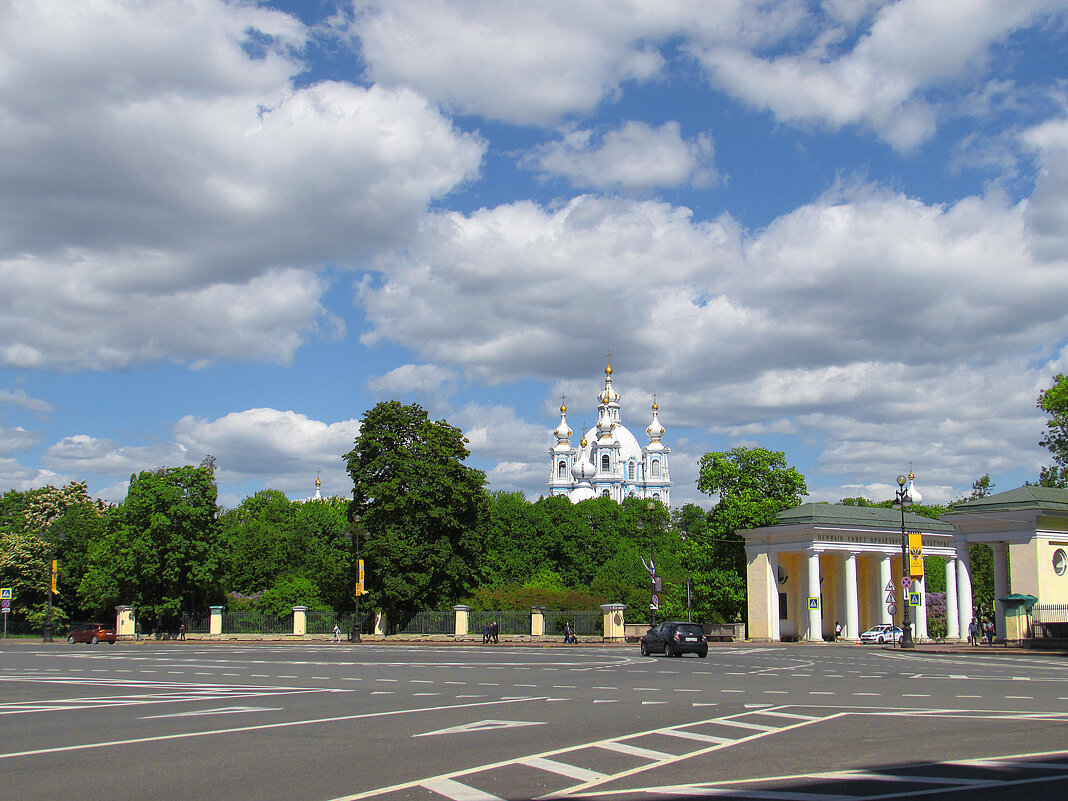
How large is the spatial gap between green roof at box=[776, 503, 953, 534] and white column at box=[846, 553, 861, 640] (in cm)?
233

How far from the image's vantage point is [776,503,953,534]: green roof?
5991 cm

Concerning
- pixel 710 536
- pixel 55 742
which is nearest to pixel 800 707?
pixel 55 742

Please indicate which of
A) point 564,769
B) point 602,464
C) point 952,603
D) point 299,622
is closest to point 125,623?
point 299,622

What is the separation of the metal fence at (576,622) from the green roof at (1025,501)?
20909mm

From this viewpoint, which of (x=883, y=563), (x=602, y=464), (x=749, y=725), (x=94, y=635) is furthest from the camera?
(x=602, y=464)

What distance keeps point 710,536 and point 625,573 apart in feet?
129

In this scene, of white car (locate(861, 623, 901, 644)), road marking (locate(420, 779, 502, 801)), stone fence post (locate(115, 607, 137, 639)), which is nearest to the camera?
road marking (locate(420, 779, 502, 801))

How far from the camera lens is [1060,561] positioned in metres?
51.6

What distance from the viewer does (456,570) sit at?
61.0m

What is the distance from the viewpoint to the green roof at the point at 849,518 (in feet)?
197

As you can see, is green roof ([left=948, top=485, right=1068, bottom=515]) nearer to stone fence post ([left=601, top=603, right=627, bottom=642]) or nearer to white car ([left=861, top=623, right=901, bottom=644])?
white car ([left=861, top=623, right=901, bottom=644])

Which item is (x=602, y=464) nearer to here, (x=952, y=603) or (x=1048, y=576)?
(x=952, y=603)

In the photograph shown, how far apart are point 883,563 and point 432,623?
2883cm

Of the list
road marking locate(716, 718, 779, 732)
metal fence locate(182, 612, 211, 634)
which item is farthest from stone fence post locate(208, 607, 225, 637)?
road marking locate(716, 718, 779, 732)
